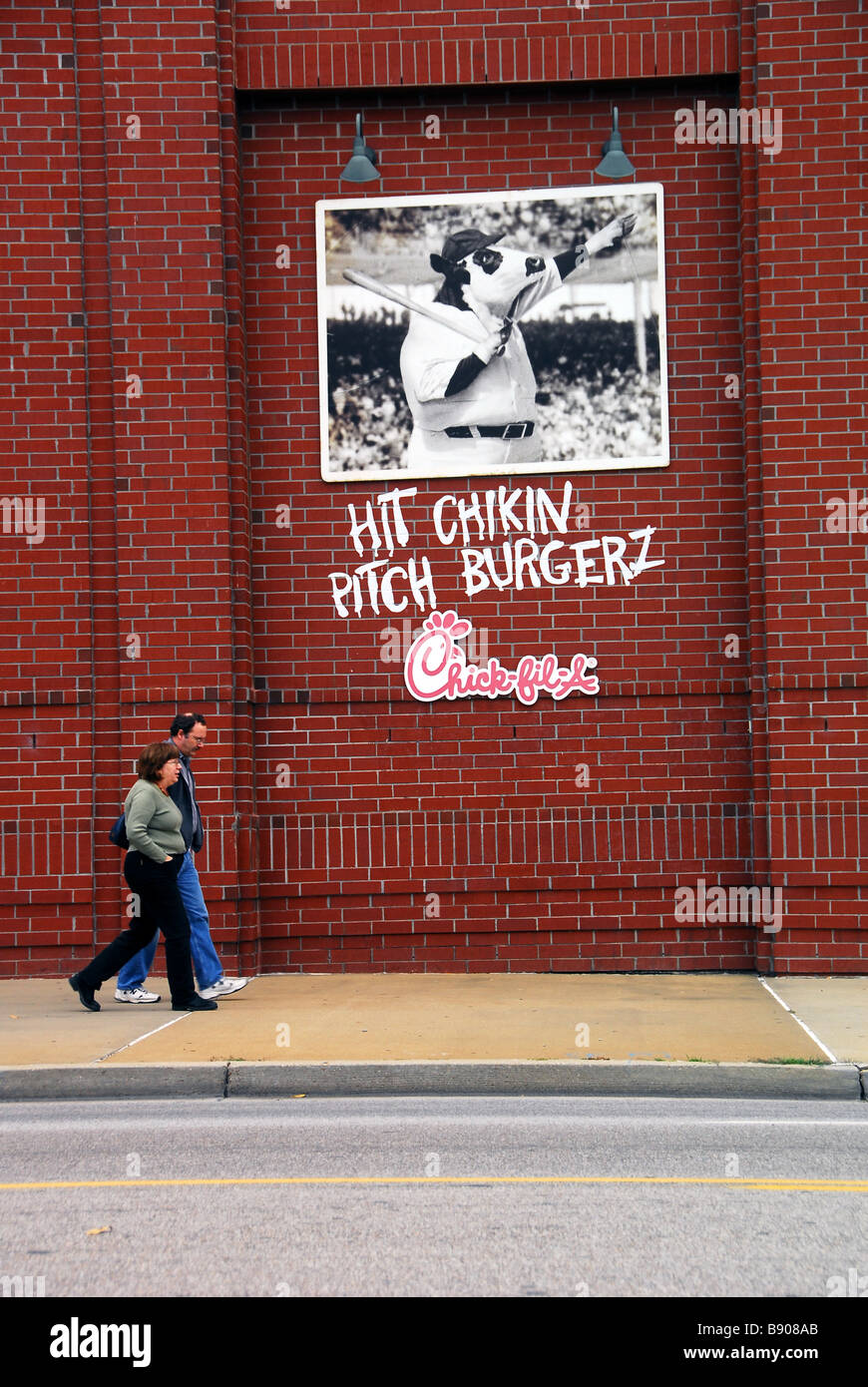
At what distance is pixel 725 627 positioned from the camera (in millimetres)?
11797

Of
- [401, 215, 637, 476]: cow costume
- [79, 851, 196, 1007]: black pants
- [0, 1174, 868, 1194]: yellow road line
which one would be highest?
[401, 215, 637, 476]: cow costume

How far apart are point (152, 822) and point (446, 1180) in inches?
167

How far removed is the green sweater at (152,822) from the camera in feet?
32.0

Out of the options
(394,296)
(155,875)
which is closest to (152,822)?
(155,875)

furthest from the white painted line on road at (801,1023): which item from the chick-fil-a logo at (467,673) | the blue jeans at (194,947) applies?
the blue jeans at (194,947)

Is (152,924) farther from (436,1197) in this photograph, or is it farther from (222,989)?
(436,1197)

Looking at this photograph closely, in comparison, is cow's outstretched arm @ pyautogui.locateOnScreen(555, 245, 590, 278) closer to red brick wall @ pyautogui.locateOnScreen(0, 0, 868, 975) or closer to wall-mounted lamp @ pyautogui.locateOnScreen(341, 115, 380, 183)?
red brick wall @ pyautogui.locateOnScreen(0, 0, 868, 975)

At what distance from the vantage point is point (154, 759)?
9.94 m

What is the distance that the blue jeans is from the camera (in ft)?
34.1

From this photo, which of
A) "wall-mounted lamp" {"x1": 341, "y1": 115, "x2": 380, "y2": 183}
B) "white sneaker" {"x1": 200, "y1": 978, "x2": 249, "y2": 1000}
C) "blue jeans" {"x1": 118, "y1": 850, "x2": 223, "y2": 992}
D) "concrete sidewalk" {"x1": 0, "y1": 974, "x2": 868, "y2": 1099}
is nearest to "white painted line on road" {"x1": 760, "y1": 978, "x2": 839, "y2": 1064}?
"concrete sidewalk" {"x1": 0, "y1": 974, "x2": 868, "y2": 1099}

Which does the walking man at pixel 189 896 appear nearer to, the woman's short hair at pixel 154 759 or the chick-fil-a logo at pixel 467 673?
the woman's short hair at pixel 154 759

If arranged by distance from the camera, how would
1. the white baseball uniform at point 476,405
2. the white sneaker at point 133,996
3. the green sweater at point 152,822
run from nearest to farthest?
1. the green sweater at point 152,822
2. the white sneaker at point 133,996
3. the white baseball uniform at point 476,405

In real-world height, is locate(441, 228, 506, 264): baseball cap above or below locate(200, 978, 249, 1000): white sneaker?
above

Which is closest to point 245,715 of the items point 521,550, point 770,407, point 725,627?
point 521,550
